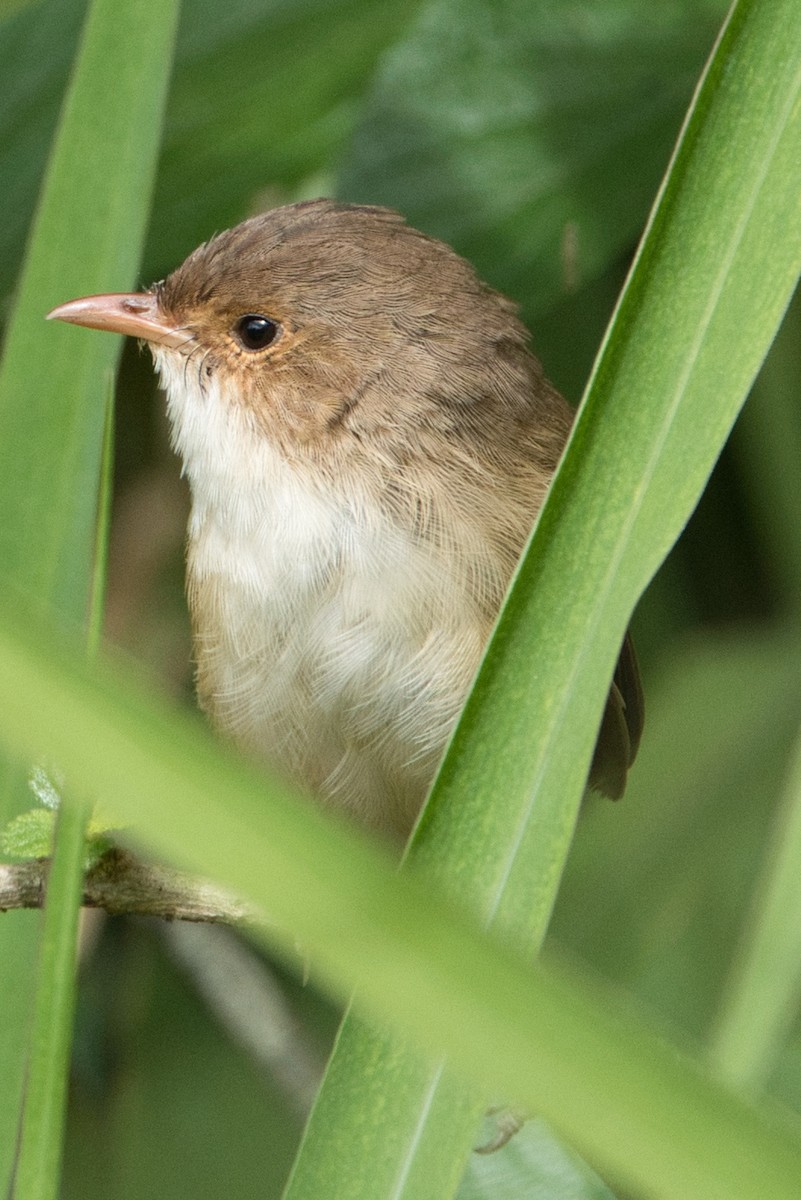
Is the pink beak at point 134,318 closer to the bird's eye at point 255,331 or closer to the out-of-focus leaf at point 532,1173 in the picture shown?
the bird's eye at point 255,331

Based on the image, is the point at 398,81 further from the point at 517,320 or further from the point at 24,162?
the point at 24,162

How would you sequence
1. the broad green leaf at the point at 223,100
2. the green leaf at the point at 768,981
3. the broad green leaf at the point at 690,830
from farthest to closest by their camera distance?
the broad green leaf at the point at 690,830 < the broad green leaf at the point at 223,100 < the green leaf at the point at 768,981

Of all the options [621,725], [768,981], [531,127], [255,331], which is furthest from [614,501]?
[531,127]

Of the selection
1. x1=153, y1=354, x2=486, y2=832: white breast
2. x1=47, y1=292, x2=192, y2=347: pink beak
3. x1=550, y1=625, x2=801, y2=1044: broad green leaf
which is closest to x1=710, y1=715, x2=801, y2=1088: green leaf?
x1=153, y1=354, x2=486, y2=832: white breast

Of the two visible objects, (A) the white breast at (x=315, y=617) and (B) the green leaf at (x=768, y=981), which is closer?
(B) the green leaf at (x=768, y=981)

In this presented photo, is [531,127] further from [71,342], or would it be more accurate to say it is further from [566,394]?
[71,342]

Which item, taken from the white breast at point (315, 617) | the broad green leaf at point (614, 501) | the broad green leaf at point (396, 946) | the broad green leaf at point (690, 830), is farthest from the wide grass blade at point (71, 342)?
the broad green leaf at point (690, 830)

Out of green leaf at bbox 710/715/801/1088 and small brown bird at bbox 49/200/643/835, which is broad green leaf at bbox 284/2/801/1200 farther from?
small brown bird at bbox 49/200/643/835
